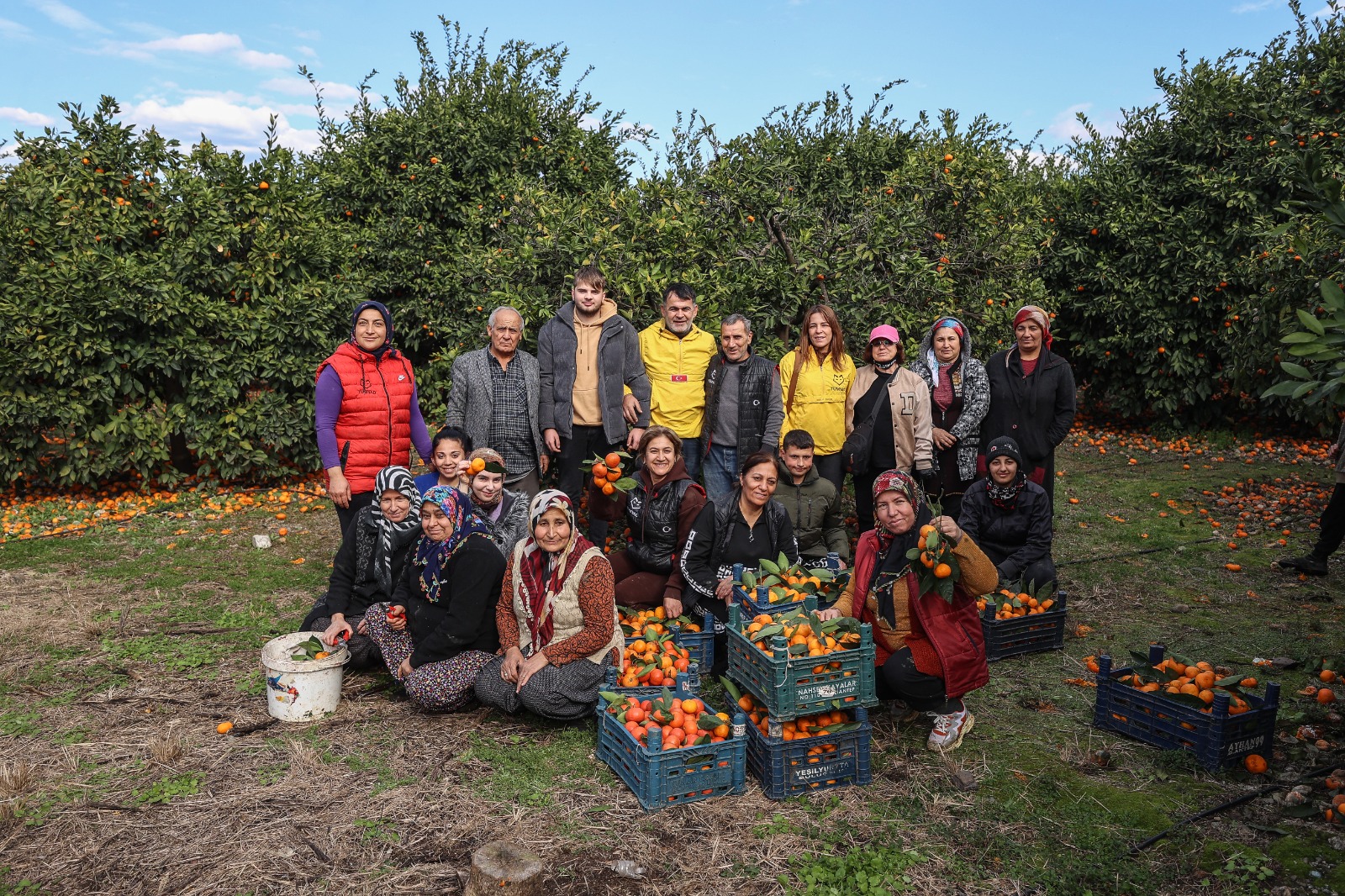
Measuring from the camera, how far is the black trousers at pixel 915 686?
4438 mm

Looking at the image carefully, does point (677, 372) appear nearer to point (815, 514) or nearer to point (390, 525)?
point (815, 514)

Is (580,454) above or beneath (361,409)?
beneath

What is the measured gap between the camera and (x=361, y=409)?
6.02 meters

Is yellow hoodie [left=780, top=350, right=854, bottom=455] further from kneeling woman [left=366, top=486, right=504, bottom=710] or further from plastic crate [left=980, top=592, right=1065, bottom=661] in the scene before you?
kneeling woman [left=366, top=486, right=504, bottom=710]

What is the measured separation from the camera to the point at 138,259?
928 cm

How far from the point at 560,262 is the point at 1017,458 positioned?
3760 mm

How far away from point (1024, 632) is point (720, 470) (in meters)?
2.31

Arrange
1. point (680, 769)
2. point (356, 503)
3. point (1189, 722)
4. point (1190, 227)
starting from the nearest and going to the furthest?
point (680, 769), point (1189, 722), point (356, 503), point (1190, 227)

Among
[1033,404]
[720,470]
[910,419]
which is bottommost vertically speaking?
[720,470]

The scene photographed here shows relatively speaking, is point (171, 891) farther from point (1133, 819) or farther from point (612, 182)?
point (612, 182)

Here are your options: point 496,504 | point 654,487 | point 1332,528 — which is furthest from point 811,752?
point 1332,528

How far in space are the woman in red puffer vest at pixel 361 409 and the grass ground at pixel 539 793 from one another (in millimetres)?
1140

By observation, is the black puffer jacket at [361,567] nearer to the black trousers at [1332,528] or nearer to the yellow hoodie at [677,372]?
the yellow hoodie at [677,372]

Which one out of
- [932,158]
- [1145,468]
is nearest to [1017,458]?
[932,158]
